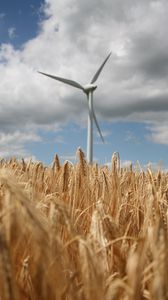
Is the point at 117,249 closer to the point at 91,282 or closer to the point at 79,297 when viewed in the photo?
the point at 79,297

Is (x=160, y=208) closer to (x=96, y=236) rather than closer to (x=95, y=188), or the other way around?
(x=96, y=236)

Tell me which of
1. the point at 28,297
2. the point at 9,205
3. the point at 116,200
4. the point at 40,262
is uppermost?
the point at 116,200

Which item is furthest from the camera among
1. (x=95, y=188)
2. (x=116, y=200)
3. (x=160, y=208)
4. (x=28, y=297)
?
(x=95, y=188)

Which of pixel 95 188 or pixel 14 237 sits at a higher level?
pixel 95 188

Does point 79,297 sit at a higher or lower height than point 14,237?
lower

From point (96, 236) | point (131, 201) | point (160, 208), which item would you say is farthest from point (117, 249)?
point (131, 201)

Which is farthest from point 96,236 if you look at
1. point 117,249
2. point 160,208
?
point 160,208

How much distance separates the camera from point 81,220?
2408 millimetres

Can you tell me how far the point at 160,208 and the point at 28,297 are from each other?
0.96 m

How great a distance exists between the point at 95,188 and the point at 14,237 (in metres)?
2.15

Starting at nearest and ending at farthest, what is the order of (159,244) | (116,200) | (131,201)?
1. (159,244)
2. (116,200)
3. (131,201)

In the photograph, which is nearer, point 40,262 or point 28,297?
point 40,262

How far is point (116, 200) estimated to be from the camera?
261cm

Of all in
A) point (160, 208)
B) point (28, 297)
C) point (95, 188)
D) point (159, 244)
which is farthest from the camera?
point (95, 188)
